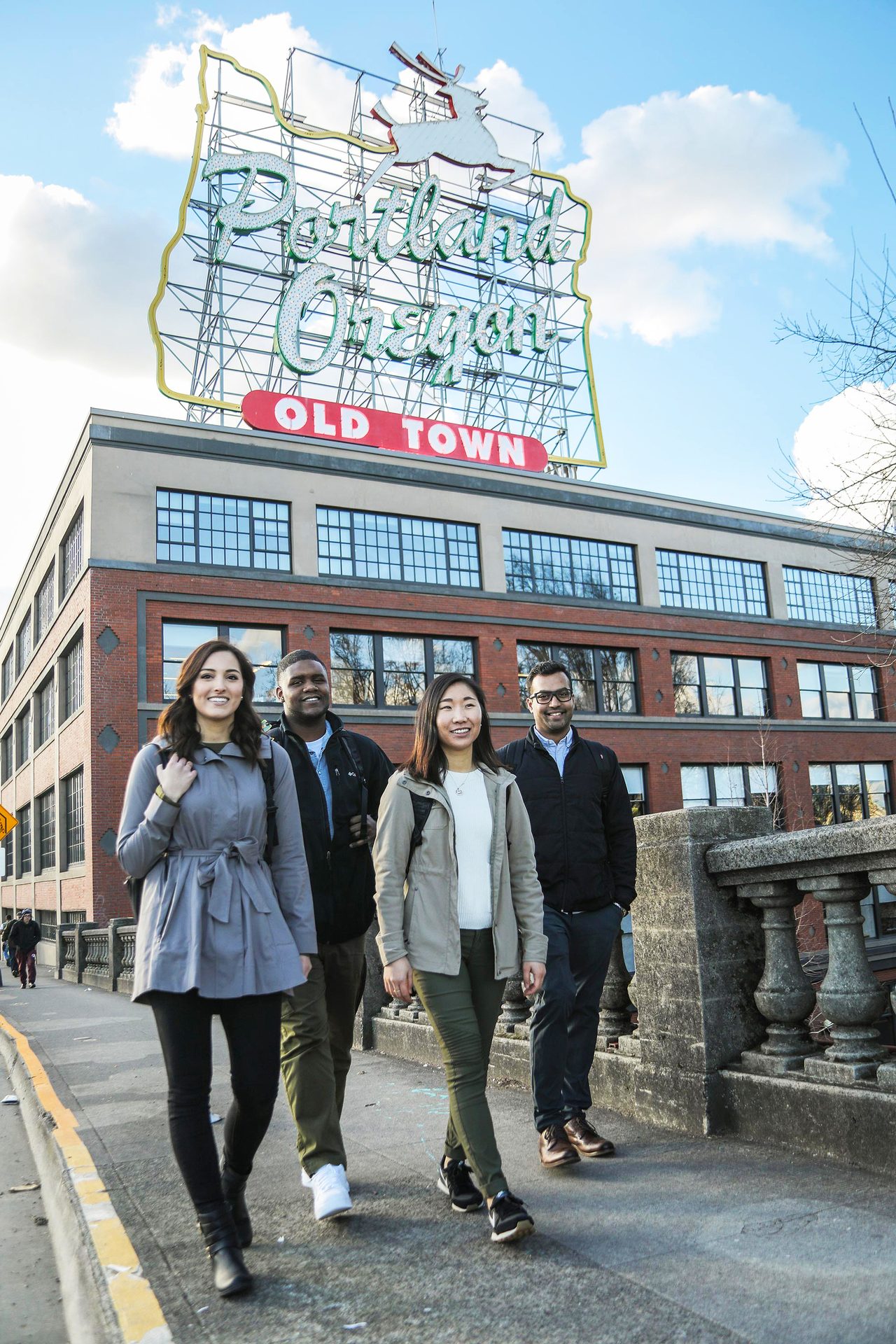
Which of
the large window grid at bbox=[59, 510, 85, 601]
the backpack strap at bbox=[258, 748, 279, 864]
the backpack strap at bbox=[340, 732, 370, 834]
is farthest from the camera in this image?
the large window grid at bbox=[59, 510, 85, 601]

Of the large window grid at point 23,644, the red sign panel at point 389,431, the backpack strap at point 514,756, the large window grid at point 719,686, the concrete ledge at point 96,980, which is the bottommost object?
the concrete ledge at point 96,980

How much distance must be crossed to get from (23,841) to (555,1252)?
39.0m

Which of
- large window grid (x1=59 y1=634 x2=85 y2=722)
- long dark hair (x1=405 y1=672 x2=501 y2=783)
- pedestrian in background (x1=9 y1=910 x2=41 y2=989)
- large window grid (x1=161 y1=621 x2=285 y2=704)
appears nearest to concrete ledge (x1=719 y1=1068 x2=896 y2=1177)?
long dark hair (x1=405 y1=672 x2=501 y2=783)

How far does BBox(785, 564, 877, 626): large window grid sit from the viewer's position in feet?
129

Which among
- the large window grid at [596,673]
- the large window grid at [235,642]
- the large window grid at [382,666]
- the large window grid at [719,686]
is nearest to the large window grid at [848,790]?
the large window grid at [719,686]

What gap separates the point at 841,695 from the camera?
3950 cm

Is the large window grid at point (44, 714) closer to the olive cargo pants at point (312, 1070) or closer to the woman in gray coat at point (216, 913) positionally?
the olive cargo pants at point (312, 1070)

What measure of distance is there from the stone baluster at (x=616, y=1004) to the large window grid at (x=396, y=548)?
23.6 meters

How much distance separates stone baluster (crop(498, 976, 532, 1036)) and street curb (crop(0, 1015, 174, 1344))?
2518 millimetres

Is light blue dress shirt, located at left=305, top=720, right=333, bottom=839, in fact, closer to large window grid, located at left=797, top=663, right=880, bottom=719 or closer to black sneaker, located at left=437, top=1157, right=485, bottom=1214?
black sneaker, located at left=437, top=1157, right=485, bottom=1214

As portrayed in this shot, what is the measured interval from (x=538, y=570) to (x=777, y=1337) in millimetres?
30437

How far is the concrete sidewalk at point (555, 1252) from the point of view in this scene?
→ 298cm

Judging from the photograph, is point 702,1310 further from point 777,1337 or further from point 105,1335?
point 105,1335

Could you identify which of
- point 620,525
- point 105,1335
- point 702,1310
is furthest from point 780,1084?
point 620,525
